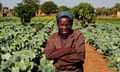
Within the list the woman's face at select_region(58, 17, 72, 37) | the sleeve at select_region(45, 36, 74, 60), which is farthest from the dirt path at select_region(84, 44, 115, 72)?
the woman's face at select_region(58, 17, 72, 37)

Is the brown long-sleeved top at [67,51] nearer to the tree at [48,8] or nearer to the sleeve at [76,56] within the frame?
the sleeve at [76,56]

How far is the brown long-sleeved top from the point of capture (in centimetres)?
384

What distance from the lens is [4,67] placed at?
12.7 feet

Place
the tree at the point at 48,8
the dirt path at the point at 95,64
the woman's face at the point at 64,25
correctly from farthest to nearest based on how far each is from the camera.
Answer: the tree at the point at 48,8
the dirt path at the point at 95,64
the woman's face at the point at 64,25

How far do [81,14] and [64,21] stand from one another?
3566 centimetres

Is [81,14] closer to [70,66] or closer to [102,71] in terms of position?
[102,71]

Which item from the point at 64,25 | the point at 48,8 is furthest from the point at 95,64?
the point at 48,8

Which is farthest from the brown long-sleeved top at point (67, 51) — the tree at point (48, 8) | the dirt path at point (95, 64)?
the tree at point (48, 8)

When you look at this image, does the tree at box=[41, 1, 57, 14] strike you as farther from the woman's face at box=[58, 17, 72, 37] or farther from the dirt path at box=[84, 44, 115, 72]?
the woman's face at box=[58, 17, 72, 37]

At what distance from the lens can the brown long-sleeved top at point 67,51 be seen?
3836 mm

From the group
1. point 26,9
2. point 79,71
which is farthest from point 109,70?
point 26,9

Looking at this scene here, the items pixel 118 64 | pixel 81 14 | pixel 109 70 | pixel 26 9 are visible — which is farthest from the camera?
pixel 26 9

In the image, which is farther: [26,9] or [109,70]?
[26,9]

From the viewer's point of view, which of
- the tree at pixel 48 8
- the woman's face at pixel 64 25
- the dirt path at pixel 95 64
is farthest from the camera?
the tree at pixel 48 8
